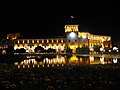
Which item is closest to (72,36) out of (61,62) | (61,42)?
(61,42)

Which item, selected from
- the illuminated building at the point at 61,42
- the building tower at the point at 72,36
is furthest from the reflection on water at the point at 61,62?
the illuminated building at the point at 61,42

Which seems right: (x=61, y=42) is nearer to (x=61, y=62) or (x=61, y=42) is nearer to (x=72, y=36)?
(x=72, y=36)

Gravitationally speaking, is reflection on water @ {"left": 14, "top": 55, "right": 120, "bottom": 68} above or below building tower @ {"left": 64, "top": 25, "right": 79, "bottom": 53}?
below

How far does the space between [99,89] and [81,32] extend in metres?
120

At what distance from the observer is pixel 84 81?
535 inches

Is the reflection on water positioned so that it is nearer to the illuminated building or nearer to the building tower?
the building tower

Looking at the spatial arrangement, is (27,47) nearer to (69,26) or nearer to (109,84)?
(69,26)

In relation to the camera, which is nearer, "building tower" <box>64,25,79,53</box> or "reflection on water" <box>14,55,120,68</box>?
"reflection on water" <box>14,55,120,68</box>

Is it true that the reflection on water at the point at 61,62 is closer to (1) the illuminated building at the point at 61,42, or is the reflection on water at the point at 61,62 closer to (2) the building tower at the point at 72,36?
(2) the building tower at the point at 72,36

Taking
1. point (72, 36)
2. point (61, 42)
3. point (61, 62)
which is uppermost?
point (72, 36)

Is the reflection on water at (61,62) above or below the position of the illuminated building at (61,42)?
below

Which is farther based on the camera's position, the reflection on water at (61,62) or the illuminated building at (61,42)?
the illuminated building at (61,42)

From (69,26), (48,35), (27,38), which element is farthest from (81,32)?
(27,38)

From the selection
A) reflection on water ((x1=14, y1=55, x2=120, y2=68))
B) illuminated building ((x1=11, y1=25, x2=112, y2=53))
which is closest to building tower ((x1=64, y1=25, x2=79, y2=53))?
illuminated building ((x1=11, y1=25, x2=112, y2=53))
